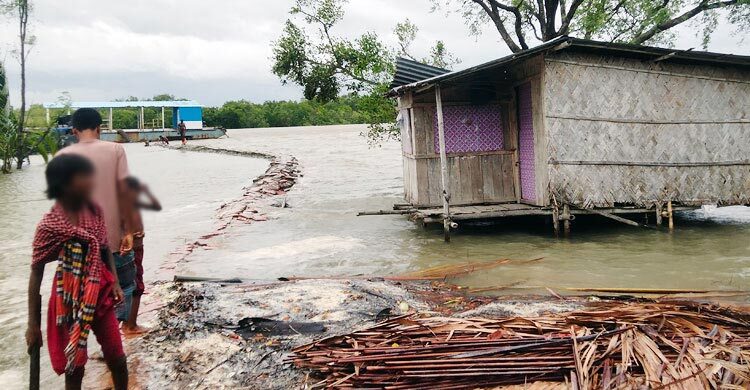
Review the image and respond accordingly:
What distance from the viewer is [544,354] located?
121 inches

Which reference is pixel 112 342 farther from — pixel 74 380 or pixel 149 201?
pixel 149 201

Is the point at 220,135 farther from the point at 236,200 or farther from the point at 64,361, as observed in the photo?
the point at 64,361

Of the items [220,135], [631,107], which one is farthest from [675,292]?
[220,135]

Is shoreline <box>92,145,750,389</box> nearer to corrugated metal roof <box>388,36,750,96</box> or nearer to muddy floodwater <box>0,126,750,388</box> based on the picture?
muddy floodwater <box>0,126,750,388</box>

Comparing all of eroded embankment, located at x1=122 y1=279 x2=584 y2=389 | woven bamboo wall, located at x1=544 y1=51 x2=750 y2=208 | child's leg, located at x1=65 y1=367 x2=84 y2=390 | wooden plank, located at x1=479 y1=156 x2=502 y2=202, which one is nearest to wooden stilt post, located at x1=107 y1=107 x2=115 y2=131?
child's leg, located at x1=65 y1=367 x2=84 y2=390

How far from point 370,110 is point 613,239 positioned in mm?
6802

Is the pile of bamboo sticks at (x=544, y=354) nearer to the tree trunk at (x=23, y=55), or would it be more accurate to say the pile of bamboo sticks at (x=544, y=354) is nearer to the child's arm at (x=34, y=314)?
the child's arm at (x=34, y=314)

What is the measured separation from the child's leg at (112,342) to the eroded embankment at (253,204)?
454cm

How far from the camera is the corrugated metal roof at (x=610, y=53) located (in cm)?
777

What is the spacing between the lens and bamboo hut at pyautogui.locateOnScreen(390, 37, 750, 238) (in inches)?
324

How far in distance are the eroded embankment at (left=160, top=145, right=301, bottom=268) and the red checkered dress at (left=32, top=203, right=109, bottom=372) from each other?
16.4 feet

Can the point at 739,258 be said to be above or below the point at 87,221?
below

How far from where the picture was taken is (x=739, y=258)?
7.23 meters

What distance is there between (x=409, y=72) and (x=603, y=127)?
3.78 m
